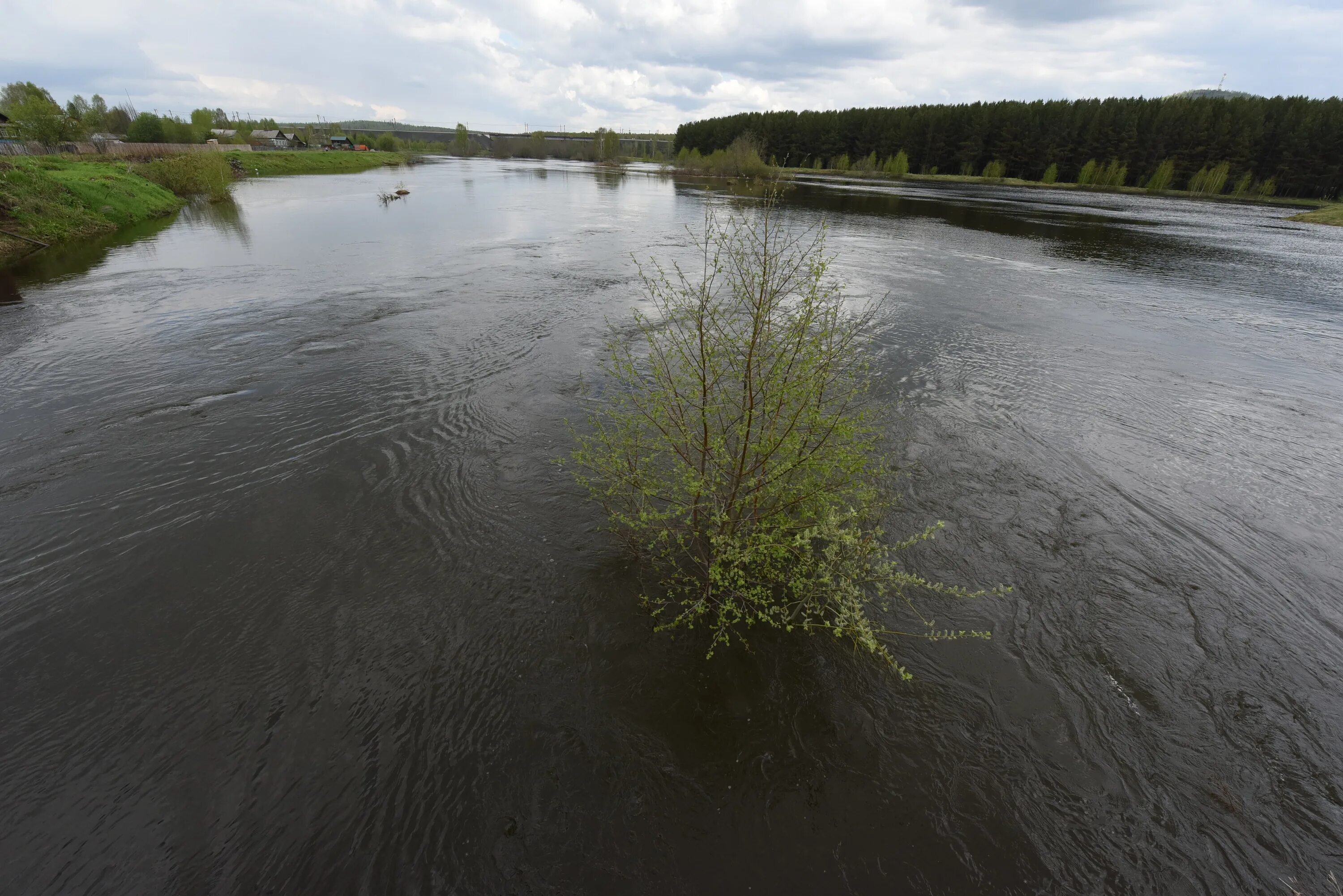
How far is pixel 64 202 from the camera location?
3039 centimetres

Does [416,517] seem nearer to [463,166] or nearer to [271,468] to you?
[271,468]

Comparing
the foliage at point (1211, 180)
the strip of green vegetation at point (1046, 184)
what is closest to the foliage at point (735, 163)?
the strip of green vegetation at point (1046, 184)

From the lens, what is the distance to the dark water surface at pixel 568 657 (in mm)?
5531

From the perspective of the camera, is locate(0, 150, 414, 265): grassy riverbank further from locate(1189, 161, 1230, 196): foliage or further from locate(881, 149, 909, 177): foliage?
locate(1189, 161, 1230, 196): foliage

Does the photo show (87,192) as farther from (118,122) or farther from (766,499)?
(118,122)

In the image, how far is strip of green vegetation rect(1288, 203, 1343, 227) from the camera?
5638 cm

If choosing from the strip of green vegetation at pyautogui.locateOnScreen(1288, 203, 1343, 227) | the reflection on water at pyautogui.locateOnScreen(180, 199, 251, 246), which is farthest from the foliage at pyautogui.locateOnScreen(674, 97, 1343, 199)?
the reflection on water at pyautogui.locateOnScreen(180, 199, 251, 246)

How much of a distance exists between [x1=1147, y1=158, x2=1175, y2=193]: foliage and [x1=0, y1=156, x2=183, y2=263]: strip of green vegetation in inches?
5207

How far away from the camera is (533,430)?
12641 mm

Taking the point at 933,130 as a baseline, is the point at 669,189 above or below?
below

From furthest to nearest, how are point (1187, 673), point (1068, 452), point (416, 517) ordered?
point (1068, 452) < point (416, 517) < point (1187, 673)

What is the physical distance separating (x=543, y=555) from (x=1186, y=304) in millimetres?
31363

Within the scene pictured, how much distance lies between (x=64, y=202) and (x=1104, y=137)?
14138cm

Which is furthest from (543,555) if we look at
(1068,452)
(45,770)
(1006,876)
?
(1068,452)
